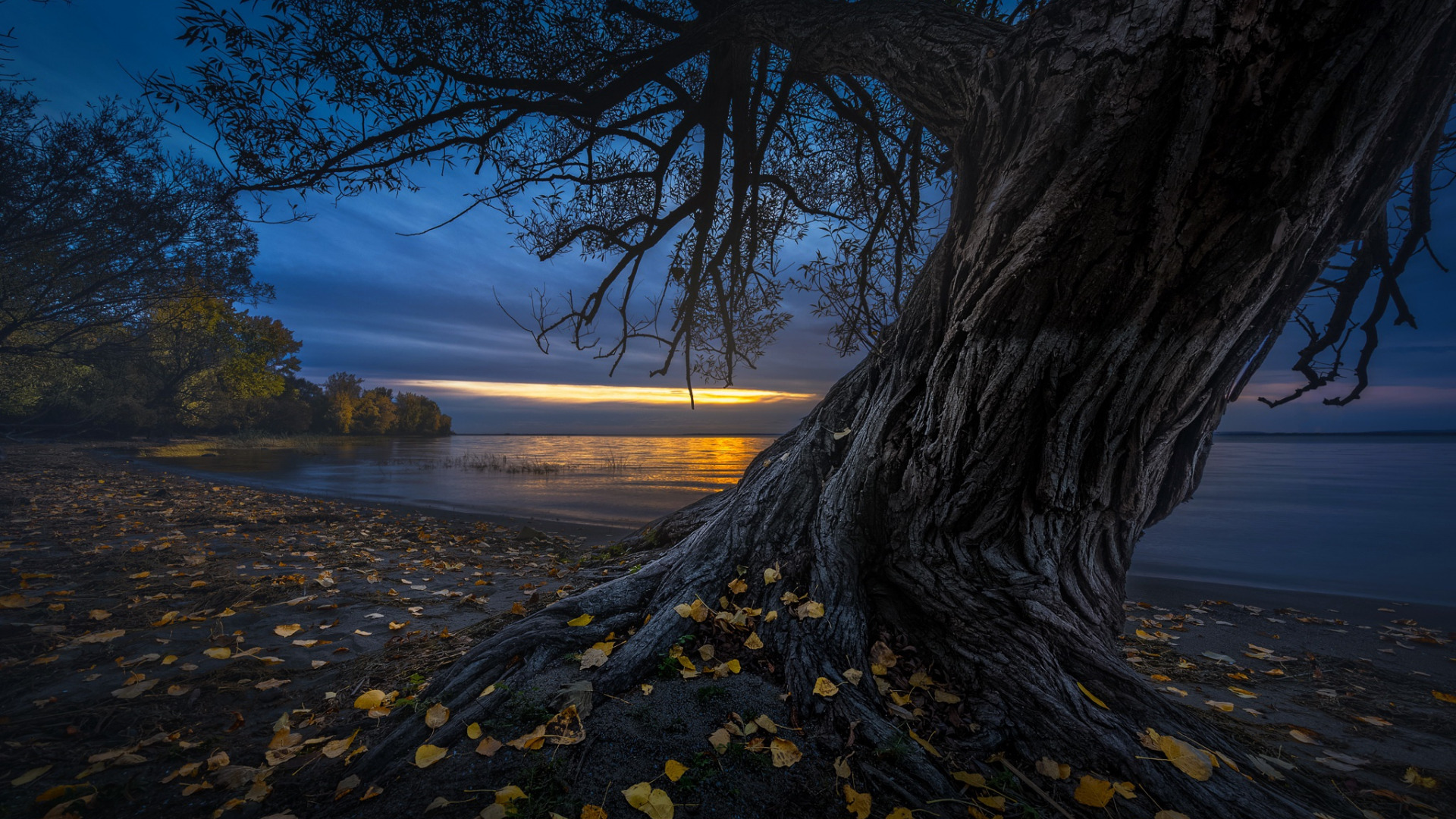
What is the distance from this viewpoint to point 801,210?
6844 millimetres

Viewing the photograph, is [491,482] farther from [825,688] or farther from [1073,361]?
[1073,361]

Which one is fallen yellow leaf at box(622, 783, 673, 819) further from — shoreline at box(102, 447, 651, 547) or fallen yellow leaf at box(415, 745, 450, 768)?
shoreline at box(102, 447, 651, 547)

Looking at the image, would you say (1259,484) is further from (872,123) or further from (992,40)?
(992,40)

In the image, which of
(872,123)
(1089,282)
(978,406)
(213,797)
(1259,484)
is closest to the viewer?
(1089,282)

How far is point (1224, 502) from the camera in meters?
17.9

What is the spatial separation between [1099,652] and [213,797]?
3920 mm

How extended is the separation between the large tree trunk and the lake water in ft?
29.4

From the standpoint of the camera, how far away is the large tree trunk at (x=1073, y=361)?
163 cm

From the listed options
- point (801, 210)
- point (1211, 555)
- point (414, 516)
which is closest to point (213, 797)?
point (801, 210)

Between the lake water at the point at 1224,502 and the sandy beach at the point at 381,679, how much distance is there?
10.9 ft

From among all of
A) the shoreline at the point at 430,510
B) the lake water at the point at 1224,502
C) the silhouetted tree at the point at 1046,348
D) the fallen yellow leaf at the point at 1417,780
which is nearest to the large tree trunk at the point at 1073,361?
the silhouetted tree at the point at 1046,348

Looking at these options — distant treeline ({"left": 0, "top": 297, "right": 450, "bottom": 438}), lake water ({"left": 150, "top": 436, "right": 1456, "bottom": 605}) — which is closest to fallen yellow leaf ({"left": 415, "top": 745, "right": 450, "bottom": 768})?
lake water ({"left": 150, "top": 436, "right": 1456, "bottom": 605})

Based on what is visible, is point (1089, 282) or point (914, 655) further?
point (914, 655)

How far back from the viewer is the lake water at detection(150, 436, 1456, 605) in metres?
9.87
